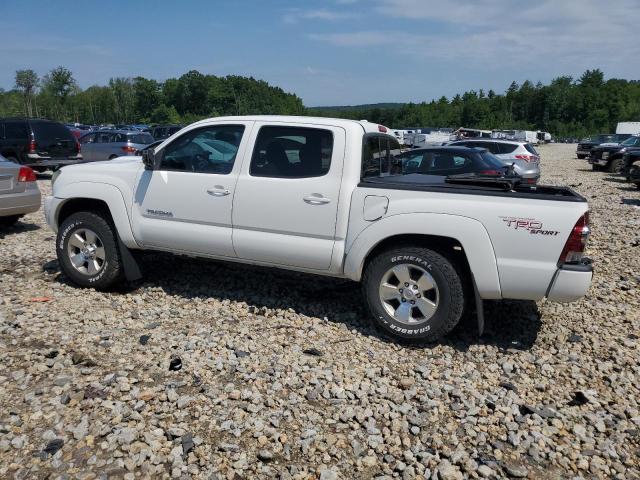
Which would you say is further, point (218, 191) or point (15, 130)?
point (15, 130)

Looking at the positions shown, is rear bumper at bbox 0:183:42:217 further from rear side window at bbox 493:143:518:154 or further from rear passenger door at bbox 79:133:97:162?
rear side window at bbox 493:143:518:154

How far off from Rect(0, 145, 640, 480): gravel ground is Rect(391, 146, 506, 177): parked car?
575 centimetres

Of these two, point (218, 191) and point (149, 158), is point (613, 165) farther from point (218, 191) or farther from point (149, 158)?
point (149, 158)

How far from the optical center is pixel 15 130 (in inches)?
611

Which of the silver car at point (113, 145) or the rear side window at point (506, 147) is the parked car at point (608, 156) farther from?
the silver car at point (113, 145)

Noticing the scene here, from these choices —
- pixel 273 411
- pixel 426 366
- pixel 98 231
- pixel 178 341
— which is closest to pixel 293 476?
pixel 273 411

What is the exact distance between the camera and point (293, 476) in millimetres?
3016

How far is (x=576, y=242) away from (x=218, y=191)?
3174 mm

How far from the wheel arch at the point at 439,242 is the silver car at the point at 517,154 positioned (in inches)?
Answer: 523

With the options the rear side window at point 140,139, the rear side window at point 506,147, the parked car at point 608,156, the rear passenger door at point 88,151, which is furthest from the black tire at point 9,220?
the parked car at point 608,156

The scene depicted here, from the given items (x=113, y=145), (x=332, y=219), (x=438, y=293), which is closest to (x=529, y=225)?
(x=438, y=293)

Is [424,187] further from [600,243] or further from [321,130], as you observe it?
[600,243]

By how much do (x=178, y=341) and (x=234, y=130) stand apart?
210 centimetres

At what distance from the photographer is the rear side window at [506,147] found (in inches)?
713
